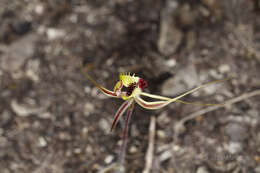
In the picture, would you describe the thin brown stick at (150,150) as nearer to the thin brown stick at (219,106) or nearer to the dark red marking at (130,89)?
the thin brown stick at (219,106)

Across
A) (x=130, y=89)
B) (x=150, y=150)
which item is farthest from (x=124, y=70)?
(x=130, y=89)

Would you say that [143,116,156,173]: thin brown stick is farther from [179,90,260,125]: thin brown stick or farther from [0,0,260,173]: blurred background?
[179,90,260,125]: thin brown stick

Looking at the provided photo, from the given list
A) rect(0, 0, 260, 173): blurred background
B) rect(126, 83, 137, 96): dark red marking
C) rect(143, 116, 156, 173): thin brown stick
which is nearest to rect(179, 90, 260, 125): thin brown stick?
rect(0, 0, 260, 173): blurred background

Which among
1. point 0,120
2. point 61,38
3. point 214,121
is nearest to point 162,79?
point 214,121

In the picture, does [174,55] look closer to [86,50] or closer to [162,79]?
[162,79]

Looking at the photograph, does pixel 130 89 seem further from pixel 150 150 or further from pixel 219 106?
pixel 219 106

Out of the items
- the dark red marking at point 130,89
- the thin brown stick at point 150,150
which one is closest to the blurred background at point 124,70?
the thin brown stick at point 150,150

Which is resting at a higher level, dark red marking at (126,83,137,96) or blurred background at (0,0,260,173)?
blurred background at (0,0,260,173)

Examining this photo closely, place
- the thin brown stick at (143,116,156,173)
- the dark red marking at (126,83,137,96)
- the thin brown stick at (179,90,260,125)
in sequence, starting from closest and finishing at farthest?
1. the dark red marking at (126,83,137,96)
2. the thin brown stick at (143,116,156,173)
3. the thin brown stick at (179,90,260,125)

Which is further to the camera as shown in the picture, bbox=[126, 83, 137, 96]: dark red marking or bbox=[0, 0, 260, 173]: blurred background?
bbox=[0, 0, 260, 173]: blurred background

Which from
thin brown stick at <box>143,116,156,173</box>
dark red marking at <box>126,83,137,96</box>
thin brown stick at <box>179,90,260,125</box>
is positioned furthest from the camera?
thin brown stick at <box>179,90,260,125</box>
